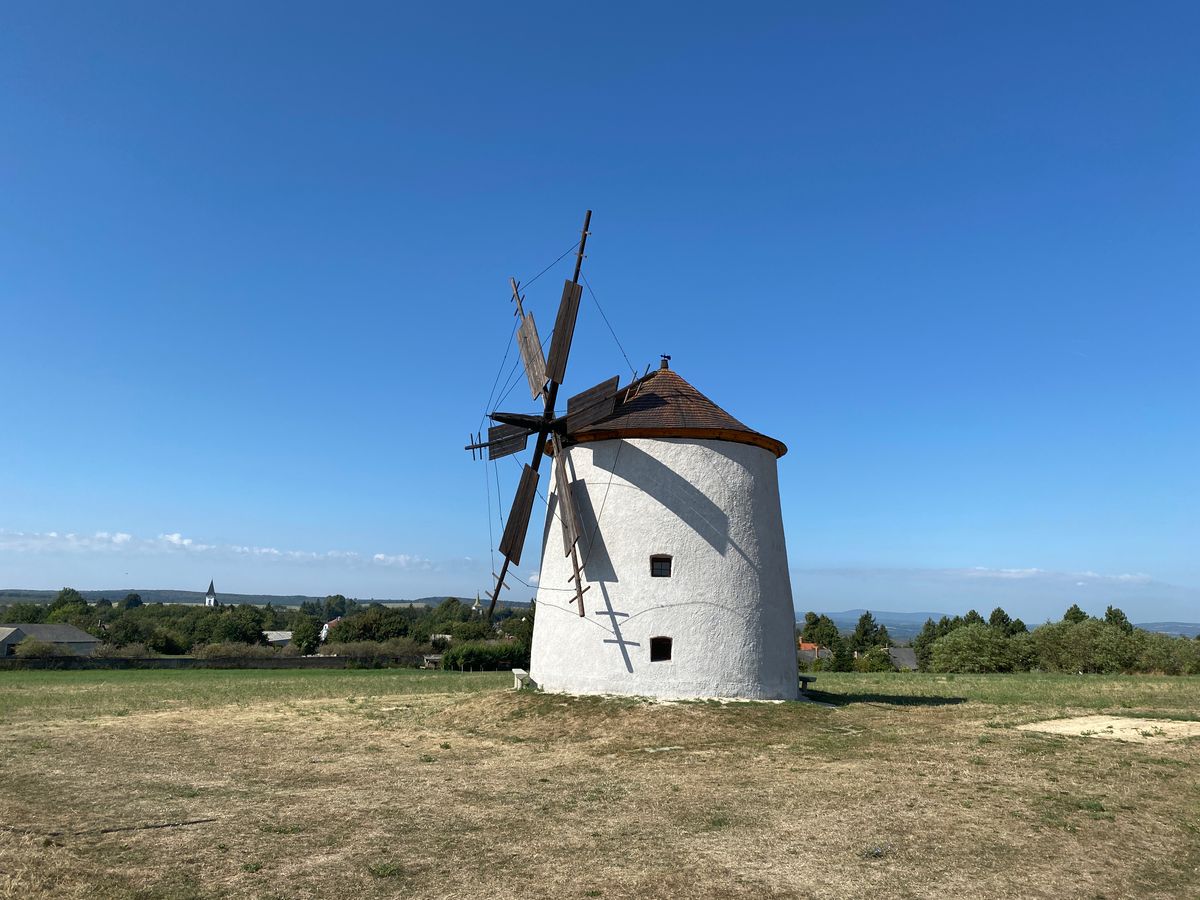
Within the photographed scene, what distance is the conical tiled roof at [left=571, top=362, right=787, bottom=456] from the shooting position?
16.0 meters

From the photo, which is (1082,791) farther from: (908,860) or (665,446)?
(665,446)

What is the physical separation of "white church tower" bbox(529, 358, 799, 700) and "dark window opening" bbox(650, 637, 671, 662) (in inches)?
0.7

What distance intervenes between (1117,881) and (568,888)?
4.13 meters

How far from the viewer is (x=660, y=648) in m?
15.3

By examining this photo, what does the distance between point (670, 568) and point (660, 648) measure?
58.6 inches

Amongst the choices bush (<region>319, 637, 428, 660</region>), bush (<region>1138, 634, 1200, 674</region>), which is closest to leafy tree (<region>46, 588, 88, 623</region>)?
bush (<region>319, 637, 428, 660</region>)

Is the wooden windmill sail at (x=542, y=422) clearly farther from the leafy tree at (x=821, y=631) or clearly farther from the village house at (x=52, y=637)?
the leafy tree at (x=821, y=631)

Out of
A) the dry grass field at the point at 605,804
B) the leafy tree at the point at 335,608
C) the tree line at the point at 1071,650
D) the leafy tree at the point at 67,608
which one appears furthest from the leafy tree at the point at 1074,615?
the leafy tree at the point at 335,608

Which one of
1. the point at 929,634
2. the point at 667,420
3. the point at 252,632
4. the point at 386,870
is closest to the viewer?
the point at 386,870

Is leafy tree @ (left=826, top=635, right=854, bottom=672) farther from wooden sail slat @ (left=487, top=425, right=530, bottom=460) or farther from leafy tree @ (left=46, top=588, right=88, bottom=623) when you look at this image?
leafy tree @ (left=46, top=588, right=88, bottom=623)

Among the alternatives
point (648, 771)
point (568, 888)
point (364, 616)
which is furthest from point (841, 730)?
point (364, 616)

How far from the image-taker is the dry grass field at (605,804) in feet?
20.6

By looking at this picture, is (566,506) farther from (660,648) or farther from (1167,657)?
(1167,657)

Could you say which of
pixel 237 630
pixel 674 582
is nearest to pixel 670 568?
pixel 674 582
